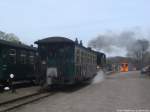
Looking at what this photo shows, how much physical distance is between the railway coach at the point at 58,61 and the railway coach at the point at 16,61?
4.77ft

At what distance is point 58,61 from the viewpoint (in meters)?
19.4

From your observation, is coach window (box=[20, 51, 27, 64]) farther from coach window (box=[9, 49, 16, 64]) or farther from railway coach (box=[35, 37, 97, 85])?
railway coach (box=[35, 37, 97, 85])

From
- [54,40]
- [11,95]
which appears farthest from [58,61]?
[11,95]

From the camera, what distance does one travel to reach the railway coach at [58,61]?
747 inches

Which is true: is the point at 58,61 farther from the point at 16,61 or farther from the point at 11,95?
the point at 11,95

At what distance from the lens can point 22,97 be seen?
14.9 meters

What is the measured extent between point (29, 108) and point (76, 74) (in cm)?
792

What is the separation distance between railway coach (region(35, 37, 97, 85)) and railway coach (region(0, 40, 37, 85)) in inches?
57.2

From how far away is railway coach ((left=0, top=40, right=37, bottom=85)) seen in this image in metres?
18.3

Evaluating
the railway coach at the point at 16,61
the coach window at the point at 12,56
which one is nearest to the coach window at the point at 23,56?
the railway coach at the point at 16,61

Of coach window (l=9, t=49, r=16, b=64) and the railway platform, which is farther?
coach window (l=9, t=49, r=16, b=64)

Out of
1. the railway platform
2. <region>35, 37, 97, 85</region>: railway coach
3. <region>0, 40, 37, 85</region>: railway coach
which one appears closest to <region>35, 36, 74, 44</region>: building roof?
<region>35, 37, 97, 85</region>: railway coach

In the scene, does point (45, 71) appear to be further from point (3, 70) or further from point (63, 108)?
point (63, 108)

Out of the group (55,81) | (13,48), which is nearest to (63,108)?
(55,81)
